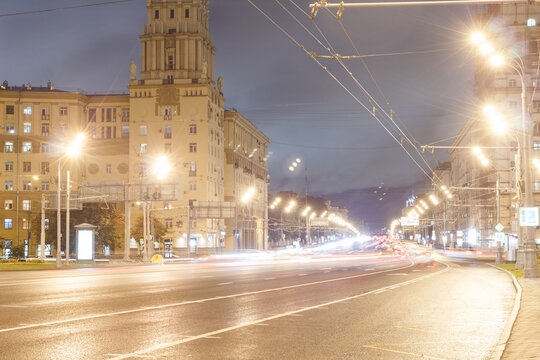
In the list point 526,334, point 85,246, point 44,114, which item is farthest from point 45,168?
point 526,334

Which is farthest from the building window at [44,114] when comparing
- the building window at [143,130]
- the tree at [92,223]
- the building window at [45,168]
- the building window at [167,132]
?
the building window at [167,132]

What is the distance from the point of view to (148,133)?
90.1 meters

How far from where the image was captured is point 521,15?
85.9m

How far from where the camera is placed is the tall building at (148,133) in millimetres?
88438

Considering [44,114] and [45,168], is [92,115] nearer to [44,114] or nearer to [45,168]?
[44,114]

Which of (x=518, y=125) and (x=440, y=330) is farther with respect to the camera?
(x=518, y=125)

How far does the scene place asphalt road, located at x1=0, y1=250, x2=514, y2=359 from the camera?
32.5ft

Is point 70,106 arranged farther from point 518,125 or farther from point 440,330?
point 440,330

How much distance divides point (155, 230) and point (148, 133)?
52.0ft

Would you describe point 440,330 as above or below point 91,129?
below

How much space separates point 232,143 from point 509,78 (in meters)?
41.1

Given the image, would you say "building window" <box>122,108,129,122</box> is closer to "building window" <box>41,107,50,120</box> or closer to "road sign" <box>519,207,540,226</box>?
"building window" <box>41,107,50,120</box>

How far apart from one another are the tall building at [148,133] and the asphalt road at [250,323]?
Answer: 6707cm

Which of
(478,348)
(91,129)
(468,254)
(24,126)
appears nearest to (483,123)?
(468,254)
